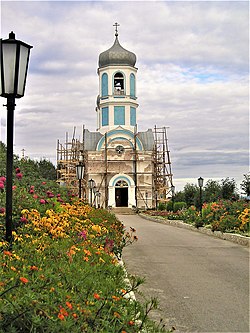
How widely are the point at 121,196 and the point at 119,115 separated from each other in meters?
7.52

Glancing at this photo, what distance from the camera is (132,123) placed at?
158 feet

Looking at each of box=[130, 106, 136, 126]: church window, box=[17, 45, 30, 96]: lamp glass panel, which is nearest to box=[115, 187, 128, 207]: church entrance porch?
box=[130, 106, 136, 126]: church window

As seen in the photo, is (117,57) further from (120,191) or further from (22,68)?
(22,68)

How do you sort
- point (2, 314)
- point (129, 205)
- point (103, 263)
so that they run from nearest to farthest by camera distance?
1. point (2, 314)
2. point (103, 263)
3. point (129, 205)

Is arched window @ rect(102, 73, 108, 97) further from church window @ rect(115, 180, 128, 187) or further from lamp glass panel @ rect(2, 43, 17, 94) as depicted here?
lamp glass panel @ rect(2, 43, 17, 94)

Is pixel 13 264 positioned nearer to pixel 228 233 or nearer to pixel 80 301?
pixel 80 301

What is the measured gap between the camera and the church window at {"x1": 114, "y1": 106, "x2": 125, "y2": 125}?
47.2m

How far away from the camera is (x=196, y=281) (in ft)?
28.0

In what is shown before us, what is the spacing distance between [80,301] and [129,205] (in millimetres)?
42357

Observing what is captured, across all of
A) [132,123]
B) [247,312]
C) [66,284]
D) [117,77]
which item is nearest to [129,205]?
[132,123]

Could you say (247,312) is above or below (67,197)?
below

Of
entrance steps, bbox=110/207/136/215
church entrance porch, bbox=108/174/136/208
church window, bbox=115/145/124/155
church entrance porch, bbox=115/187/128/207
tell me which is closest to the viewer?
entrance steps, bbox=110/207/136/215

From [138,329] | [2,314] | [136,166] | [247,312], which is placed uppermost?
Result: [136,166]

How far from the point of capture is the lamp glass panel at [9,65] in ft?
17.9
